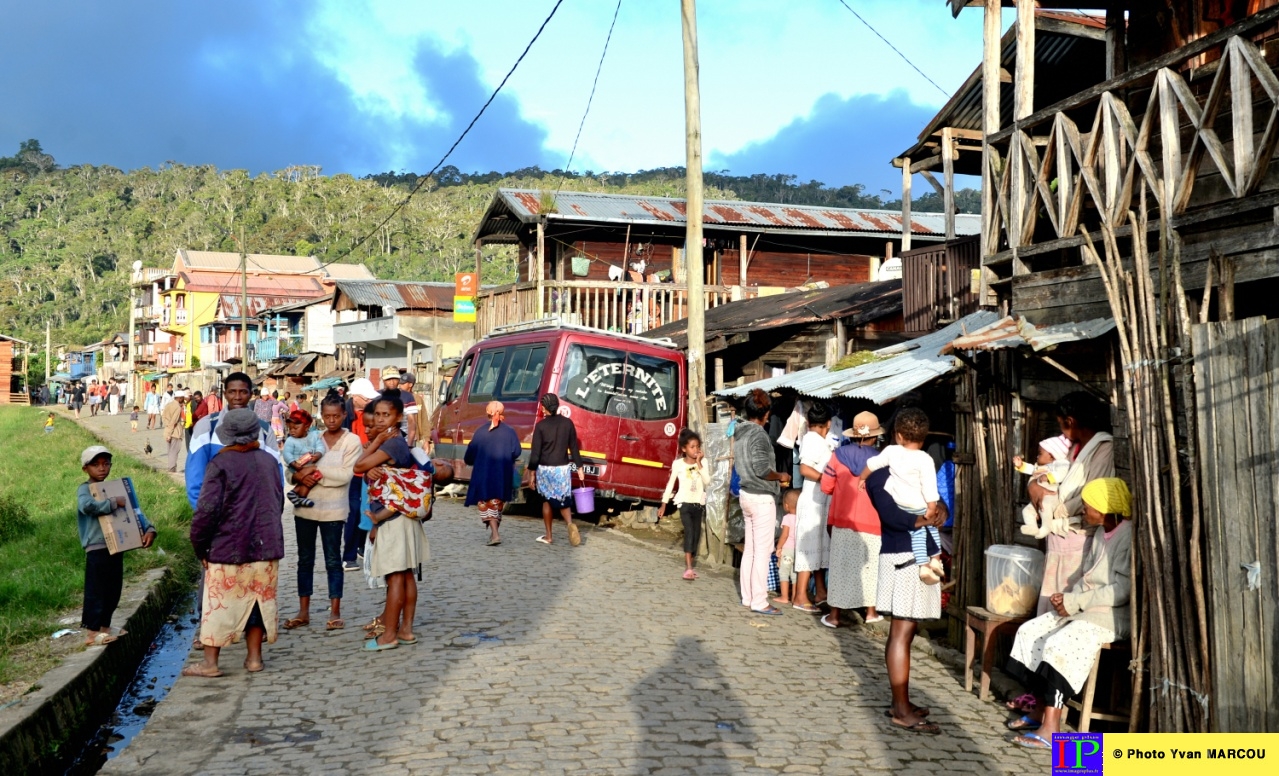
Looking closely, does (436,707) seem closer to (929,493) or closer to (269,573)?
(269,573)

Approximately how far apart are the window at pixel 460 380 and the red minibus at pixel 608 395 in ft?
4.87

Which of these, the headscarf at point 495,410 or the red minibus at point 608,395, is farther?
the red minibus at point 608,395

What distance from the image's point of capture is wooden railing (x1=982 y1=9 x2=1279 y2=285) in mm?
6578

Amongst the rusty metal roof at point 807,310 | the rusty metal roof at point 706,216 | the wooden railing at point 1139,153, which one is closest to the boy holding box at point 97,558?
the wooden railing at point 1139,153

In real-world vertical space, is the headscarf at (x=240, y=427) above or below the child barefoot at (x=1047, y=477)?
above

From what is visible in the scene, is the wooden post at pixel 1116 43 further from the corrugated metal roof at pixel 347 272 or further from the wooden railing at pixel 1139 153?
the corrugated metal roof at pixel 347 272

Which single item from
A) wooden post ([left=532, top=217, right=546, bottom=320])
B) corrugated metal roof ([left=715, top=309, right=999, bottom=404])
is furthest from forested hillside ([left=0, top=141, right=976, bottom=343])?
corrugated metal roof ([left=715, top=309, right=999, bottom=404])

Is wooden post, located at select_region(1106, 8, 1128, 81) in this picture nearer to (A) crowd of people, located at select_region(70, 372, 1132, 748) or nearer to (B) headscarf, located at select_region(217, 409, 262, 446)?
(A) crowd of people, located at select_region(70, 372, 1132, 748)

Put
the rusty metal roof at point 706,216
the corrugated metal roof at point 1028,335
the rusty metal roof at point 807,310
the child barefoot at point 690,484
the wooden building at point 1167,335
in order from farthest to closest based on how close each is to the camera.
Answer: the rusty metal roof at point 706,216 → the rusty metal roof at point 807,310 → the child barefoot at point 690,484 → the corrugated metal roof at point 1028,335 → the wooden building at point 1167,335

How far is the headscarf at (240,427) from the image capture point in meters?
6.90

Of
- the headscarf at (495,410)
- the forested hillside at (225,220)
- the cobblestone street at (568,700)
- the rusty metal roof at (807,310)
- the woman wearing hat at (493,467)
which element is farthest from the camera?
the forested hillside at (225,220)

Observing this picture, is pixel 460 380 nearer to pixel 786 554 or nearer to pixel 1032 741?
pixel 786 554

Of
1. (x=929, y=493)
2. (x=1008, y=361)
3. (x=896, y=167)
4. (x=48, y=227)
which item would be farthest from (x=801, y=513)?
(x=48, y=227)

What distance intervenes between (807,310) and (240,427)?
438 inches
